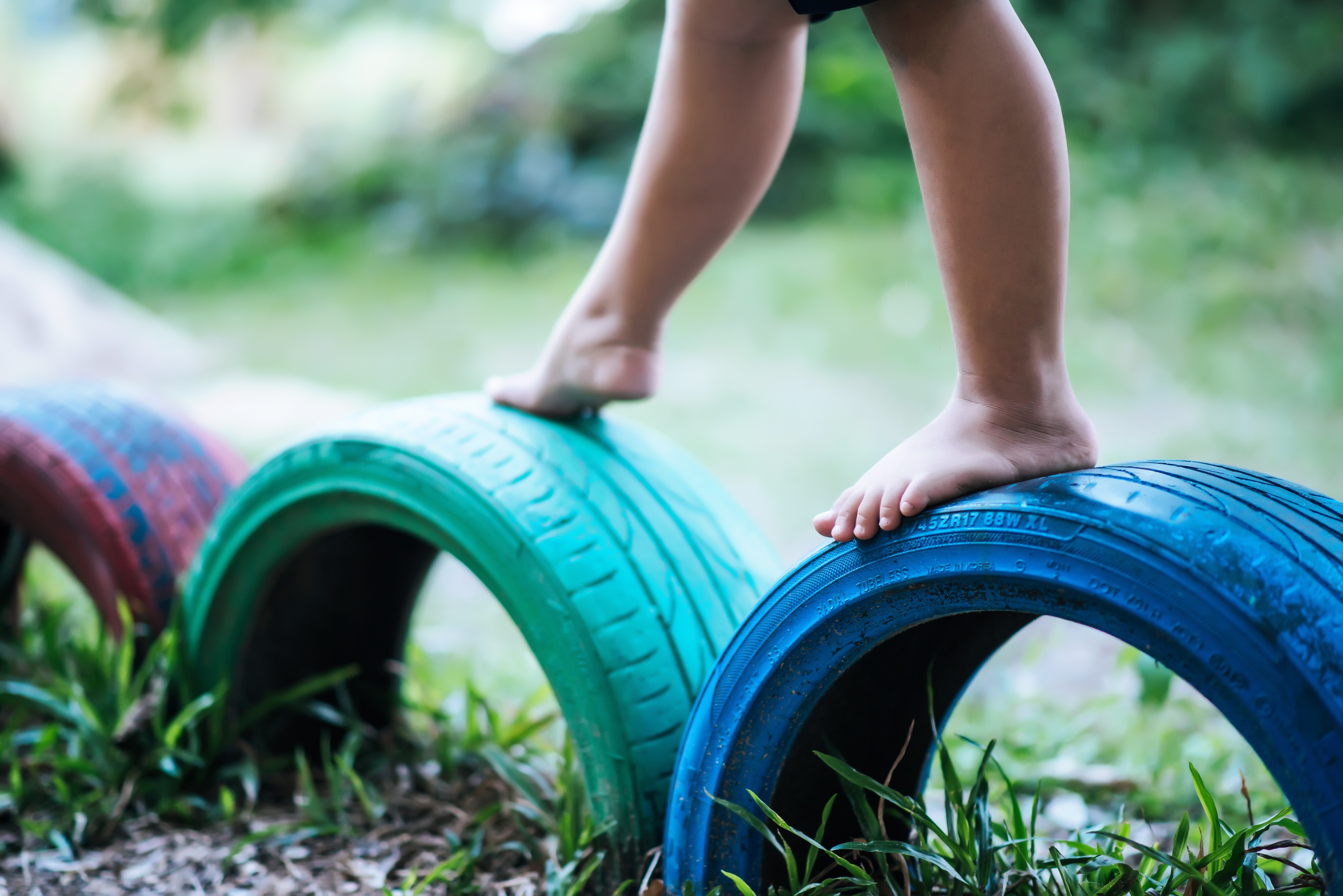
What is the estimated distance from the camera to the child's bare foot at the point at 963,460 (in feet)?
2.85

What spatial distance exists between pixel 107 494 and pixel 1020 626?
1270 millimetres

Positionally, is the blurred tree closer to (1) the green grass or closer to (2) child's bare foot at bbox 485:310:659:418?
(2) child's bare foot at bbox 485:310:659:418

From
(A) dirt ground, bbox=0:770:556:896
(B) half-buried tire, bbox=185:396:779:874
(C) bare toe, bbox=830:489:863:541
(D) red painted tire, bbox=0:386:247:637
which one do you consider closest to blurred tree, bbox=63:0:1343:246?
(D) red painted tire, bbox=0:386:247:637

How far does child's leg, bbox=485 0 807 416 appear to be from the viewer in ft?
3.71

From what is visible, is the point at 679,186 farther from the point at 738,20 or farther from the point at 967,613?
the point at 967,613

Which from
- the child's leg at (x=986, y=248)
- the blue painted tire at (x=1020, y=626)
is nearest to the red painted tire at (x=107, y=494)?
the blue painted tire at (x=1020, y=626)

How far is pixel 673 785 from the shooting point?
989mm

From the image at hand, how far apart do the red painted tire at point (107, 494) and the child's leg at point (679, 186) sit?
23.9 inches

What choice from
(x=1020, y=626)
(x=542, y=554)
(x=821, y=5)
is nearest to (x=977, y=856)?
(x=1020, y=626)

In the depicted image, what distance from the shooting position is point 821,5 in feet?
3.00

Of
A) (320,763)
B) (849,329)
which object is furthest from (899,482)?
(849,329)

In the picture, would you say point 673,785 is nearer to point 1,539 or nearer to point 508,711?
point 508,711

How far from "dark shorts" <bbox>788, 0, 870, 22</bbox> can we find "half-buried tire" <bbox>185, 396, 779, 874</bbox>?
1.73ft

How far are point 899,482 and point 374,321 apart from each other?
499 cm
